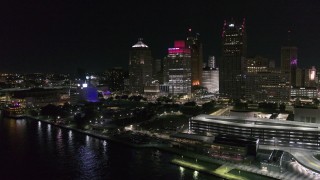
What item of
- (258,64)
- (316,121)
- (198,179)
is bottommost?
(198,179)

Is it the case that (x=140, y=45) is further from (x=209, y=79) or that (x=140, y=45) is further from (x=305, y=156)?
(x=305, y=156)

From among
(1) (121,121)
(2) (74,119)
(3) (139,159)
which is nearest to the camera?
(3) (139,159)

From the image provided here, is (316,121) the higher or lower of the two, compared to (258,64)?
lower

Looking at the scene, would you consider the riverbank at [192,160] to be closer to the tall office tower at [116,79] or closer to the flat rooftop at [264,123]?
the flat rooftop at [264,123]

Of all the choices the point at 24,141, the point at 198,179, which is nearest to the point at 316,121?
the point at 198,179

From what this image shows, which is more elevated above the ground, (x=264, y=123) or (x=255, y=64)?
(x=255, y=64)

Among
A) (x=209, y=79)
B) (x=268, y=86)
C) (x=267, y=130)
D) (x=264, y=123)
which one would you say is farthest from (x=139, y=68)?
(x=267, y=130)

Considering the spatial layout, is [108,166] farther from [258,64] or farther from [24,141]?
[258,64]

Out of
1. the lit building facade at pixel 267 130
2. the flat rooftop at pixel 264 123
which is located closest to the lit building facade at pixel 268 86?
the lit building facade at pixel 267 130
